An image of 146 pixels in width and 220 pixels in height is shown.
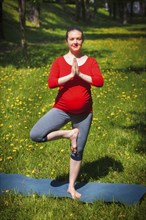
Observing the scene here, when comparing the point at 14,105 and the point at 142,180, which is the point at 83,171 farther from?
the point at 14,105

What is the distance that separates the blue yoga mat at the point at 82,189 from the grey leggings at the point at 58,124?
60cm

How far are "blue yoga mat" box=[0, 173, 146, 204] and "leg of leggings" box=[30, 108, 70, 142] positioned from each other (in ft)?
3.21

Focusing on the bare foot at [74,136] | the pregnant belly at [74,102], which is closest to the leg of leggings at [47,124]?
the pregnant belly at [74,102]

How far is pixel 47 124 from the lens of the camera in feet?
16.9

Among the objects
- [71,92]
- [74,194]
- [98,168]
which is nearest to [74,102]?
[71,92]

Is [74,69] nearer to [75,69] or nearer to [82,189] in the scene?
[75,69]

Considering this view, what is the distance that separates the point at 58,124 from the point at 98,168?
1670 mm

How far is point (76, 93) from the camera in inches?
201

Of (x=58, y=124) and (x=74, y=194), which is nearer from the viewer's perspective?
(x=58, y=124)

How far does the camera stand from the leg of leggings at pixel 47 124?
16.7 ft

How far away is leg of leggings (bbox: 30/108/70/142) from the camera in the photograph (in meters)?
5.09

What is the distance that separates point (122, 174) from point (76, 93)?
1981 mm

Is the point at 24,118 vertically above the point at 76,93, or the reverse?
the point at 76,93

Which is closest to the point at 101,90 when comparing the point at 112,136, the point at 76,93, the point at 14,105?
the point at 14,105
